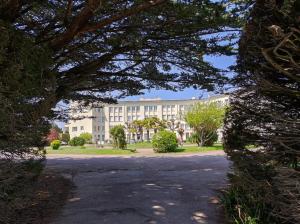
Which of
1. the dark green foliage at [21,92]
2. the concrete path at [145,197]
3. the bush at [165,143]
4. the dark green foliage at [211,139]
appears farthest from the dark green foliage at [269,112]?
the dark green foliage at [211,139]

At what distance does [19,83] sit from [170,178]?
800 cm

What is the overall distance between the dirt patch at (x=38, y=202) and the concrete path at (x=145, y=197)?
0.29 meters

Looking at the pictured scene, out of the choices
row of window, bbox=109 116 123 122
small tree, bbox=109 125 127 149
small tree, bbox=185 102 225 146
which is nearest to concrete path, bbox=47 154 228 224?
small tree, bbox=109 125 127 149

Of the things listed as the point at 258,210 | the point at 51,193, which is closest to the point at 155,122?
the point at 51,193

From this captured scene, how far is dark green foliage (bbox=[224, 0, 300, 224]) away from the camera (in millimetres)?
4852

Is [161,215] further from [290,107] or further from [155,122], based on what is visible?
[155,122]

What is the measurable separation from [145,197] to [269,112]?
5.11 m

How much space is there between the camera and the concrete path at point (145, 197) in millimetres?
8312

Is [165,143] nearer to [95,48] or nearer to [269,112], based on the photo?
[95,48]

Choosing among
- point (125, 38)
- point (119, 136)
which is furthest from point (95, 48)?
point (119, 136)

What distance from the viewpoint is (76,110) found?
51.8ft

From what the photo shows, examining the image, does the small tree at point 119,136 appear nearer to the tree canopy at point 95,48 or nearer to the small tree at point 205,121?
the small tree at point 205,121

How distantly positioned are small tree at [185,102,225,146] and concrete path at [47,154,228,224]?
18370 millimetres

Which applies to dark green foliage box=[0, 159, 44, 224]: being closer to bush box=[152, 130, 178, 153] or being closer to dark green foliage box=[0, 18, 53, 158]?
dark green foliage box=[0, 18, 53, 158]
